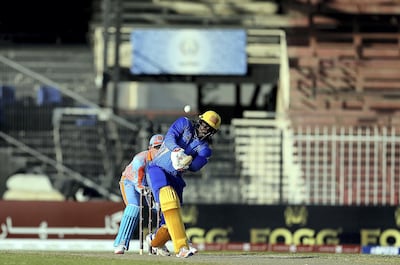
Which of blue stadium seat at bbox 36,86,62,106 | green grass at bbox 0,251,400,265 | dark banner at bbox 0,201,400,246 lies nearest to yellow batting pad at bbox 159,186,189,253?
green grass at bbox 0,251,400,265

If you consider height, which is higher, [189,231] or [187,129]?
[187,129]

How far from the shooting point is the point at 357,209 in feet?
85.2

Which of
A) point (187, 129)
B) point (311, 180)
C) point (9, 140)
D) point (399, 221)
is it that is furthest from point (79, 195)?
point (187, 129)

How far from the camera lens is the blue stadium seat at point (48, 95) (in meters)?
31.8

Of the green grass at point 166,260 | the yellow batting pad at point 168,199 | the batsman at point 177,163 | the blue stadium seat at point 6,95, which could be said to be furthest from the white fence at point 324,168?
the yellow batting pad at point 168,199

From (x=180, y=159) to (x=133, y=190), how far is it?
5.05 ft

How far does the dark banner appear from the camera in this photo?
25656mm

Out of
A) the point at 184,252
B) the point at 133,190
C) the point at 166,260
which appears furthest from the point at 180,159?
the point at 133,190

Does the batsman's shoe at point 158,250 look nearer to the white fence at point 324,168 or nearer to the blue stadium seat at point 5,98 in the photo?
the white fence at point 324,168

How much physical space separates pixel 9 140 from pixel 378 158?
8.12m

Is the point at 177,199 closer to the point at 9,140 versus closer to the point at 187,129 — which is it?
the point at 187,129

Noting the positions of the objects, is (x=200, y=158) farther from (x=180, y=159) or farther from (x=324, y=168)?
(x=324, y=168)

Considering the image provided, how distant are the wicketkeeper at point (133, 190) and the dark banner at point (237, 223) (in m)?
8.28

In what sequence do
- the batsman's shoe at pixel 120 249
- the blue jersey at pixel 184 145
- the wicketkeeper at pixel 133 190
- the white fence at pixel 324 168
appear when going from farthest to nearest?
Result: the white fence at pixel 324 168
the batsman's shoe at pixel 120 249
the wicketkeeper at pixel 133 190
the blue jersey at pixel 184 145
